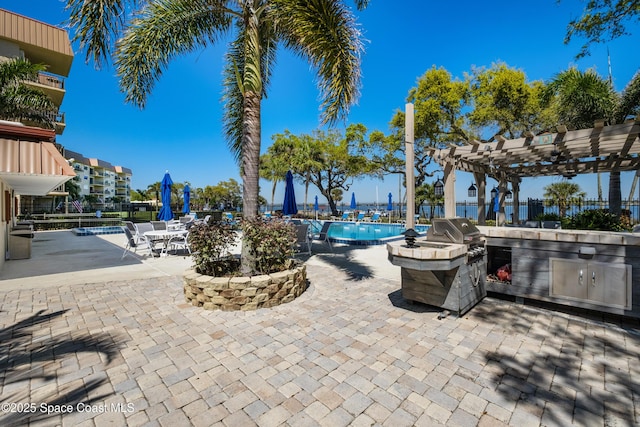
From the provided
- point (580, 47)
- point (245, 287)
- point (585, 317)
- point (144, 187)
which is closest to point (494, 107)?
point (580, 47)

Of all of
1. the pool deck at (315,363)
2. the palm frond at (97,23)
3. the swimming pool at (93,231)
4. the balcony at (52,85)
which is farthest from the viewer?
the balcony at (52,85)

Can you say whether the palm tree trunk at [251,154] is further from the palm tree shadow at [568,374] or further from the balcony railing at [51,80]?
the balcony railing at [51,80]

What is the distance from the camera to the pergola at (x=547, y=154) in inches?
172

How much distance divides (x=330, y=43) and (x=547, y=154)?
547 cm

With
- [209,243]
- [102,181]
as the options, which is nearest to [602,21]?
[209,243]

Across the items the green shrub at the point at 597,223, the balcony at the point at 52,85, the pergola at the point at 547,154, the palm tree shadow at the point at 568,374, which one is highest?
the balcony at the point at 52,85

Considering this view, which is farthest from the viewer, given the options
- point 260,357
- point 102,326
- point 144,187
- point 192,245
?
point 144,187

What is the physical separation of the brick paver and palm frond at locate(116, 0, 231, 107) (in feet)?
13.9

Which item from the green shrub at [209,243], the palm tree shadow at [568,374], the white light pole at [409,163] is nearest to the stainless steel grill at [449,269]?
the palm tree shadow at [568,374]

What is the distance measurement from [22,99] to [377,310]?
48.8 ft

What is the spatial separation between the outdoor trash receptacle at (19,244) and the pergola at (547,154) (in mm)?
11703

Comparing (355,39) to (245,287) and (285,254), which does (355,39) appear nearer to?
(285,254)

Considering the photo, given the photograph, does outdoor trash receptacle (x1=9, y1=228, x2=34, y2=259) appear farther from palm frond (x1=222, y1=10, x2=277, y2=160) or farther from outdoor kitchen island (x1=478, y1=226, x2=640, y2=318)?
outdoor kitchen island (x1=478, y1=226, x2=640, y2=318)

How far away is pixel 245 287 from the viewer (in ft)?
13.1
